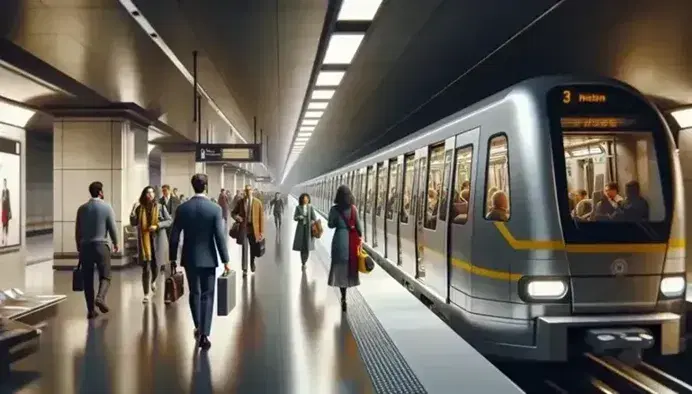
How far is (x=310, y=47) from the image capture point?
10836mm

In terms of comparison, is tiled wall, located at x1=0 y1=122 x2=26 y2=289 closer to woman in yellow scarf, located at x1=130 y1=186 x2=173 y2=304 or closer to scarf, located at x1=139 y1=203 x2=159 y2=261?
woman in yellow scarf, located at x1=130 y1=186 x2=173 y2=304

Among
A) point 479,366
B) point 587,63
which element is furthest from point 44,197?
point 479,366

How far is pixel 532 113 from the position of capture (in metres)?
6.32

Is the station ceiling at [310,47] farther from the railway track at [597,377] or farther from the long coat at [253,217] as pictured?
A: the railway track at [597,377]

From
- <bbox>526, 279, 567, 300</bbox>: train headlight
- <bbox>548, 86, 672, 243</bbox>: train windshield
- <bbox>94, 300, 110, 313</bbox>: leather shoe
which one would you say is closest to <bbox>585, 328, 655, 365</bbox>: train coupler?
<bbox>526, 279, 567, 300</bbox>: train headlight

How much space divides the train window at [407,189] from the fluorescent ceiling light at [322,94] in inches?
182

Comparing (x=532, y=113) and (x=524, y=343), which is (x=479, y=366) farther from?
(x=532, y=113)

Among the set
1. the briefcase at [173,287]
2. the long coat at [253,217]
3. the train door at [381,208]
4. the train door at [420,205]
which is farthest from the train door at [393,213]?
the briefcase at [173,287]

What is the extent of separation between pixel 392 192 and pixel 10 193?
6.95m

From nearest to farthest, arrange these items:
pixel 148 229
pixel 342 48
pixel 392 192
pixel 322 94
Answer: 1. pixel 148 229
2. pixel 342 48
3. pixel 392 192
4. pixel 322 94

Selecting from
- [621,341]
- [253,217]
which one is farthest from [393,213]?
[621,341]

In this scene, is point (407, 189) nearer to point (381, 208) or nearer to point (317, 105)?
point (381, 208)

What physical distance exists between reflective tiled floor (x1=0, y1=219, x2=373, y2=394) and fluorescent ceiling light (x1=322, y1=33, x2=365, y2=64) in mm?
4155

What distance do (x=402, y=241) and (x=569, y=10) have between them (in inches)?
203
